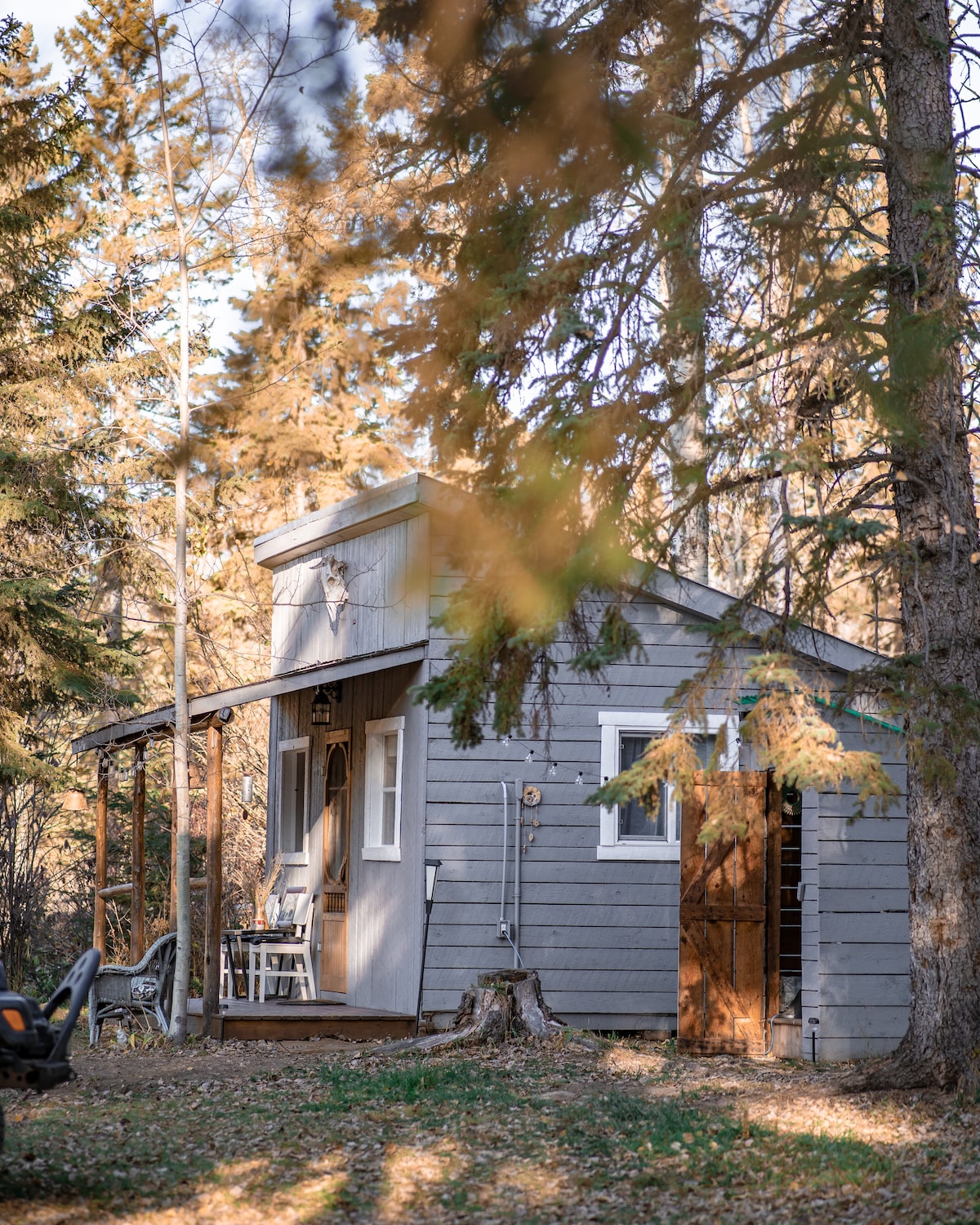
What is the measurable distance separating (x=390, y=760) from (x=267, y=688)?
1437 millimetres

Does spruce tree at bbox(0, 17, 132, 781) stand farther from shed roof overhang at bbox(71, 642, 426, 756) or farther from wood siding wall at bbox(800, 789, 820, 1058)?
wood siding wall at bbox(800, 789, 820, 1058)

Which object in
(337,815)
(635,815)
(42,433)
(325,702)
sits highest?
(42,433)

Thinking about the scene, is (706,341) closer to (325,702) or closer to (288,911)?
(325,702)

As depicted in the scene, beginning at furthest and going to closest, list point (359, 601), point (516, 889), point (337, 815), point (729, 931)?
point (337, 815) → point (359, 601) → point (516, 889) → point (729, 931)

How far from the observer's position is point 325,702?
1399cm

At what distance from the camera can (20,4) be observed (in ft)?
48.7

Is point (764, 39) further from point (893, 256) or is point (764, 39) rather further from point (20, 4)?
point (20, 4)

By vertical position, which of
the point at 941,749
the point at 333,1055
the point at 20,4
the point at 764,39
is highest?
the point at 20,4

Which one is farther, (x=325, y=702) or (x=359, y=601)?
(x=325, y=702)

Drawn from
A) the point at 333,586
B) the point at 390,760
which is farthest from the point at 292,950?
the point at 333,586

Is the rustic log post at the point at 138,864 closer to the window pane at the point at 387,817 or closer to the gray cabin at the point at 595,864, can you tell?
the gray cabin at the point at 595,864

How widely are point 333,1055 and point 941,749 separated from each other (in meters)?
5.41

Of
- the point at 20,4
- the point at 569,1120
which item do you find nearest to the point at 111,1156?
the point at 569,1120

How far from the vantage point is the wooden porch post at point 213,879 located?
1152 centimetres
